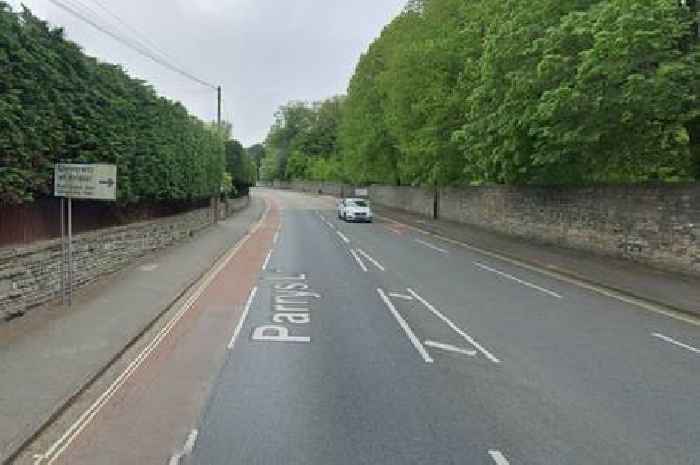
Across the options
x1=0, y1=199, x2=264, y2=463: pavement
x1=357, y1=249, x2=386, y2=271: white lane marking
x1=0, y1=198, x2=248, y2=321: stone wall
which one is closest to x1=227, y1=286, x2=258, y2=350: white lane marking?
x1=0, y1=199, x2=264, y2=463: pavement

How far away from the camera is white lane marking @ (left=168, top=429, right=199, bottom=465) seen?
213 inches

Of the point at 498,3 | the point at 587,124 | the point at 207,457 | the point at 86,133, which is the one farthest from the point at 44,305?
the point at 498,3

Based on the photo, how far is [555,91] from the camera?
707 inches

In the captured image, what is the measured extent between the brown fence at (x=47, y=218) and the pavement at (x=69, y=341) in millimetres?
1413

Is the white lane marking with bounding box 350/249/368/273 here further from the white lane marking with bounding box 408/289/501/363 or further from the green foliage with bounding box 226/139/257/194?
the green foliage with bounding box 226/139/257/194

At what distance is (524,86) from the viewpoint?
68.3 feet

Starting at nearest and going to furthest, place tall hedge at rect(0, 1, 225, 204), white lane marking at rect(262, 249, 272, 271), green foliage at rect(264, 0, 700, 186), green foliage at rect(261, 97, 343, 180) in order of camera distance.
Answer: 1. tall hedge at rect(0, 1, 225, 204)
2. green foliage at rect(264, 0, 700, 186)
3. white lane marking at rect(262, 249, 272, 271)
4. green foliage at rect(261, 97, 343, 180)

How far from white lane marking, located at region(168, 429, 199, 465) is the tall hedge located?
270 inches

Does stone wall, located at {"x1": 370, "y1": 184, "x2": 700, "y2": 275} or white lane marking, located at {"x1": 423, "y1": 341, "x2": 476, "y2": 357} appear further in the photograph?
stone wall, located at {"x1": 370, "y1": 184, "x2": 700, "y2": 275}

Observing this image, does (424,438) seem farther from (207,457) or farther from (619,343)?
(619,343)

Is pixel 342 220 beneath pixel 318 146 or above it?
beneath

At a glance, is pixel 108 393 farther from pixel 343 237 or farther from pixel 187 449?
pixel 343 237

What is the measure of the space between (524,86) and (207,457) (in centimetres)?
1801

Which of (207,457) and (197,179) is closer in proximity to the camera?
(207,457)
